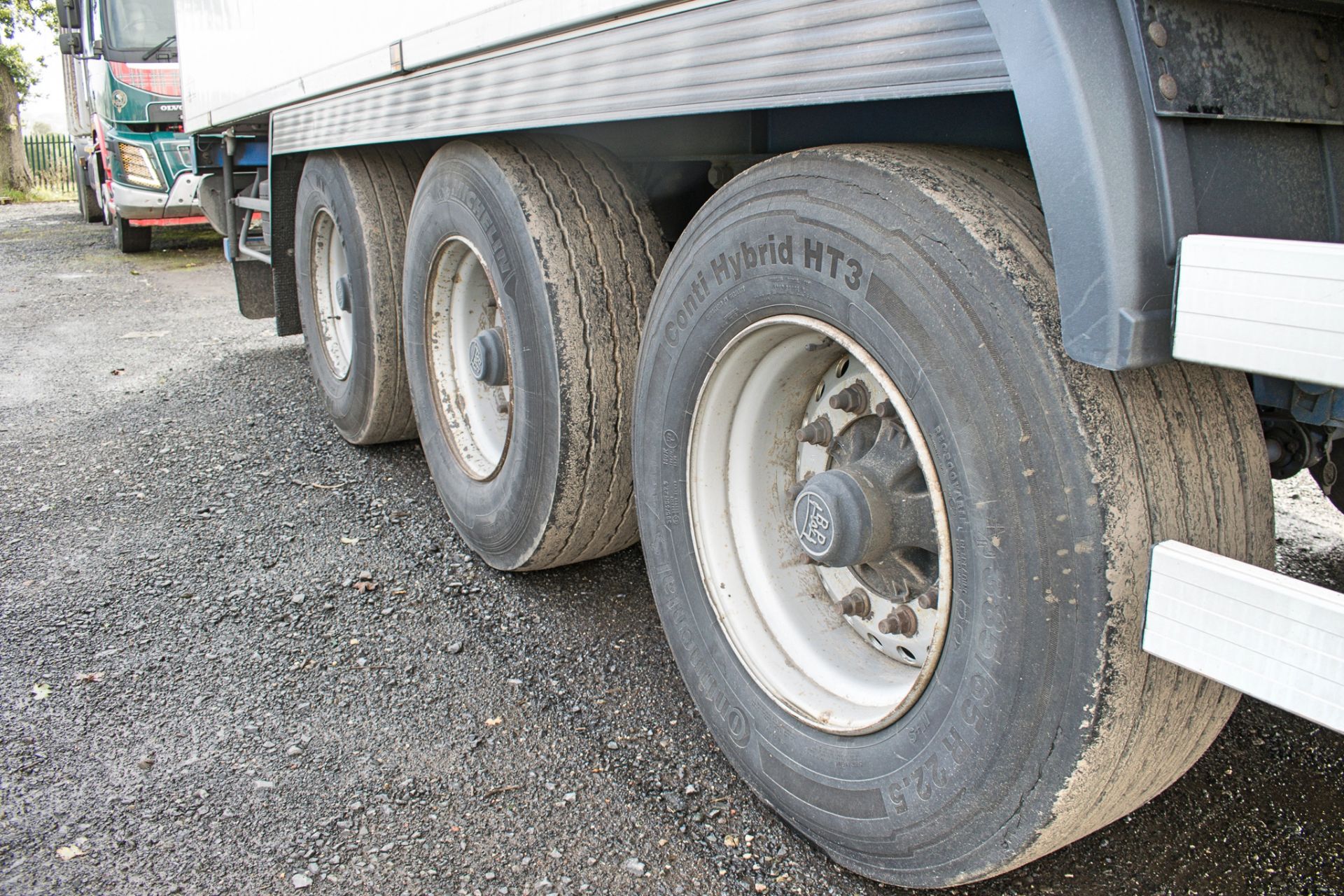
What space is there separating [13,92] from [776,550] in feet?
74.0

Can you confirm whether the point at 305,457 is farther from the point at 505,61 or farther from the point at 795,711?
the point at 795,711

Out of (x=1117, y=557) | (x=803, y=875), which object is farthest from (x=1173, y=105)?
(x=803, y=875)

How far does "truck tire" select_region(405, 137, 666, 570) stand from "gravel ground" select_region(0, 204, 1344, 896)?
303mm

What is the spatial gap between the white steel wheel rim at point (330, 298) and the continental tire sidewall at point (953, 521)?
290 cm

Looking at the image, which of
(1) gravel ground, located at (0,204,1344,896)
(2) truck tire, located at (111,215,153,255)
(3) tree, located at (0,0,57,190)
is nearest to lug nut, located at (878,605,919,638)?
(1) gravel ground, located at (0,204,1344,896)

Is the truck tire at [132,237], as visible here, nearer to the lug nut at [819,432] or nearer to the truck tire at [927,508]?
the truck tire at [927,508]

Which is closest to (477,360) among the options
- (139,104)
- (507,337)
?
(507,337)

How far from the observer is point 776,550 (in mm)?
2119

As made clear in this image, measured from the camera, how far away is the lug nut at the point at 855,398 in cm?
194

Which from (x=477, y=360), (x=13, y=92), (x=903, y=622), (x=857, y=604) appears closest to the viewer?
(x=903, y=622)

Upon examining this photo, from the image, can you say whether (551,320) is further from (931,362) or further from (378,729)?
(931,362)

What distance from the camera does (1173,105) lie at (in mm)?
1149

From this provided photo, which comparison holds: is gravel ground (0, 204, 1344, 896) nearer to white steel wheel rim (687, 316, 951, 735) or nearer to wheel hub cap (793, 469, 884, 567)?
white steel wheel rim (687, 316, 951, 735)

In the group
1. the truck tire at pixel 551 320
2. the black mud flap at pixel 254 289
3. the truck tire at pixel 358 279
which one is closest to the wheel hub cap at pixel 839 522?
the truck tire at pixel 551 320
